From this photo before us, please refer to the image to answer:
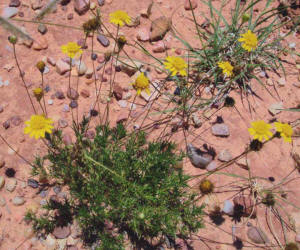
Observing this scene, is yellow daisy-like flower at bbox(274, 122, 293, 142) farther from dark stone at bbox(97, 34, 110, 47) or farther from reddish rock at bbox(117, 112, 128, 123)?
dark stone at bbox(97, 34, 110, 47)

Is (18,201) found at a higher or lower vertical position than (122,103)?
lower

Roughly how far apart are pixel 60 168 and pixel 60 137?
1.15 feet

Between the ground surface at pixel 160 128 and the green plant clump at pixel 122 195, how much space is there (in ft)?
0.73

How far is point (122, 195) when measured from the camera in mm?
2865

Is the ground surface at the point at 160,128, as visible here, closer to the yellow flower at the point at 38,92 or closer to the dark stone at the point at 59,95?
the dark stone at the point at 59,95

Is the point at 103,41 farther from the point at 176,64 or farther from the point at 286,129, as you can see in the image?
the point at 286,129

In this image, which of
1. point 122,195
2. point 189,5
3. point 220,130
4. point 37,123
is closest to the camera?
point 37,123

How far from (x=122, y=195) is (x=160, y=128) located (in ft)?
3.28

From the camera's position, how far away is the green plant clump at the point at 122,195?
9.07ft

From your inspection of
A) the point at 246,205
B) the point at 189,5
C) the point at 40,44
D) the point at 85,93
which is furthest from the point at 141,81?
the point at 189,5

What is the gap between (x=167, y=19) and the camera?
158 inches

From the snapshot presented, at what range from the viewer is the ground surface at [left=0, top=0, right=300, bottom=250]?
298 centimetres

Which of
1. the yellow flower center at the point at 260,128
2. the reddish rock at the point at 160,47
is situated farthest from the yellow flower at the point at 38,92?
the yellow flower center at the point at 260,128

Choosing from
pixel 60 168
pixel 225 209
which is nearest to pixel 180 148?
pixel 225 209
